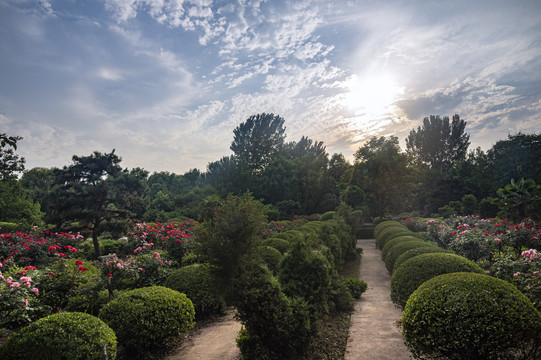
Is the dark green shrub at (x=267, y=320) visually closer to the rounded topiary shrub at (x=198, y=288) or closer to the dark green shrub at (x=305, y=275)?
the dark green shrub at (x=305, y=275)

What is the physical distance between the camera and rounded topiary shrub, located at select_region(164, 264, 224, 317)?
257 inches

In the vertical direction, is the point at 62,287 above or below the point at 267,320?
above

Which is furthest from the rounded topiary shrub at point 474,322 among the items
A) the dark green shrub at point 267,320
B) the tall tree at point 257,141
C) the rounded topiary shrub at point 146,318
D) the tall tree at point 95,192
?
the tall tree at point 257,141

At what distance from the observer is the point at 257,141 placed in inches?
1924

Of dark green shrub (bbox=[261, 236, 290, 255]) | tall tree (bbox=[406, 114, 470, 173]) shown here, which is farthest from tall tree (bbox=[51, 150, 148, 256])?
tall tree (bbox=[406, 114, 470, 173])

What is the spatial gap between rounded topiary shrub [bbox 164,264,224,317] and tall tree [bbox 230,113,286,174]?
40.9m

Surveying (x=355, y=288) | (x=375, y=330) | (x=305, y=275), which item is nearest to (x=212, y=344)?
(x=305, y=275)

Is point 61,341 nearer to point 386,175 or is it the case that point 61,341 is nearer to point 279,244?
point 279,244

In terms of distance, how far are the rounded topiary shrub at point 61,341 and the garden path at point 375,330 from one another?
12.7ft

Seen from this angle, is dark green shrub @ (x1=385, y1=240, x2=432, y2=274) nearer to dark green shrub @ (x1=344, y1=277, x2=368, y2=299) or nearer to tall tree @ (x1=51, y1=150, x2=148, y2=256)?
dark green shrub @ (x1=344, y1=277, x2=368, y2=299)

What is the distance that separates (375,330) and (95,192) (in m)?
11.4

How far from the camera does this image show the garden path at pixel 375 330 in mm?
4746

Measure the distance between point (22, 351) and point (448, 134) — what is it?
221 feet

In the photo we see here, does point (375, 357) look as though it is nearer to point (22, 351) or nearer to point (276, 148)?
point (22, 351)
